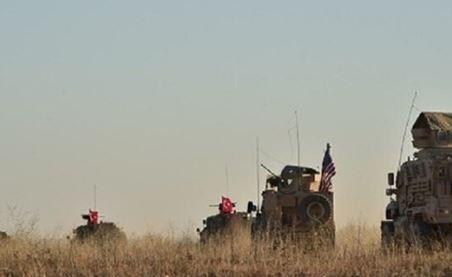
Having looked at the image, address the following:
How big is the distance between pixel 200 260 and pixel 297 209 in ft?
31.9

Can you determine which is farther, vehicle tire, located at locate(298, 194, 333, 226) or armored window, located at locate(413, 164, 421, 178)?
vehicle tire, located at locate(298, 194, 333, 226)

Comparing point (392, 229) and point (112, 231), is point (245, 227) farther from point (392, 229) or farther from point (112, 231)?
point (392, 229)

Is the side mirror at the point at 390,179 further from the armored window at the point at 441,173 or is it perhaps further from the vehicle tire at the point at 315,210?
the armored window at the point at 441,173

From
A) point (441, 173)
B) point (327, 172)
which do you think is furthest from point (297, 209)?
point (441, 173)

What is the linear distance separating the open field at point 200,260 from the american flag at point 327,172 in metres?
6.75

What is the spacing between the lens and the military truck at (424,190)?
25.2 meters

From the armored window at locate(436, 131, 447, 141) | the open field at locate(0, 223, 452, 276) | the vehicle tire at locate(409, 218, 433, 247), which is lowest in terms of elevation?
the open field at locate(0, 223, 452, 276)

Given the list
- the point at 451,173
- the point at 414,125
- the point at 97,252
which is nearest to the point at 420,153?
the point at 414,125

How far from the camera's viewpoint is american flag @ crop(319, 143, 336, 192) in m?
30.2

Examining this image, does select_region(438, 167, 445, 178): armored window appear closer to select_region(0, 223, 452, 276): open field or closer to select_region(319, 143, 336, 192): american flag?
select_region(0, 223, 452, 276): open field

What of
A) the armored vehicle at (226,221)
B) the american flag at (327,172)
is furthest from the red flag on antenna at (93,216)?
the american flag at (327,172)

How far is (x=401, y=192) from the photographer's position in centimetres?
2834

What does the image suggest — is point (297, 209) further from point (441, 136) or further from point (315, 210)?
point (441, 136)

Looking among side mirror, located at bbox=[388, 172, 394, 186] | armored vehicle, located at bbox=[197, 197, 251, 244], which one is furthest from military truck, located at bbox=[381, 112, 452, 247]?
armored vehicle, located at bbox=[197, 197, 251, 244]
